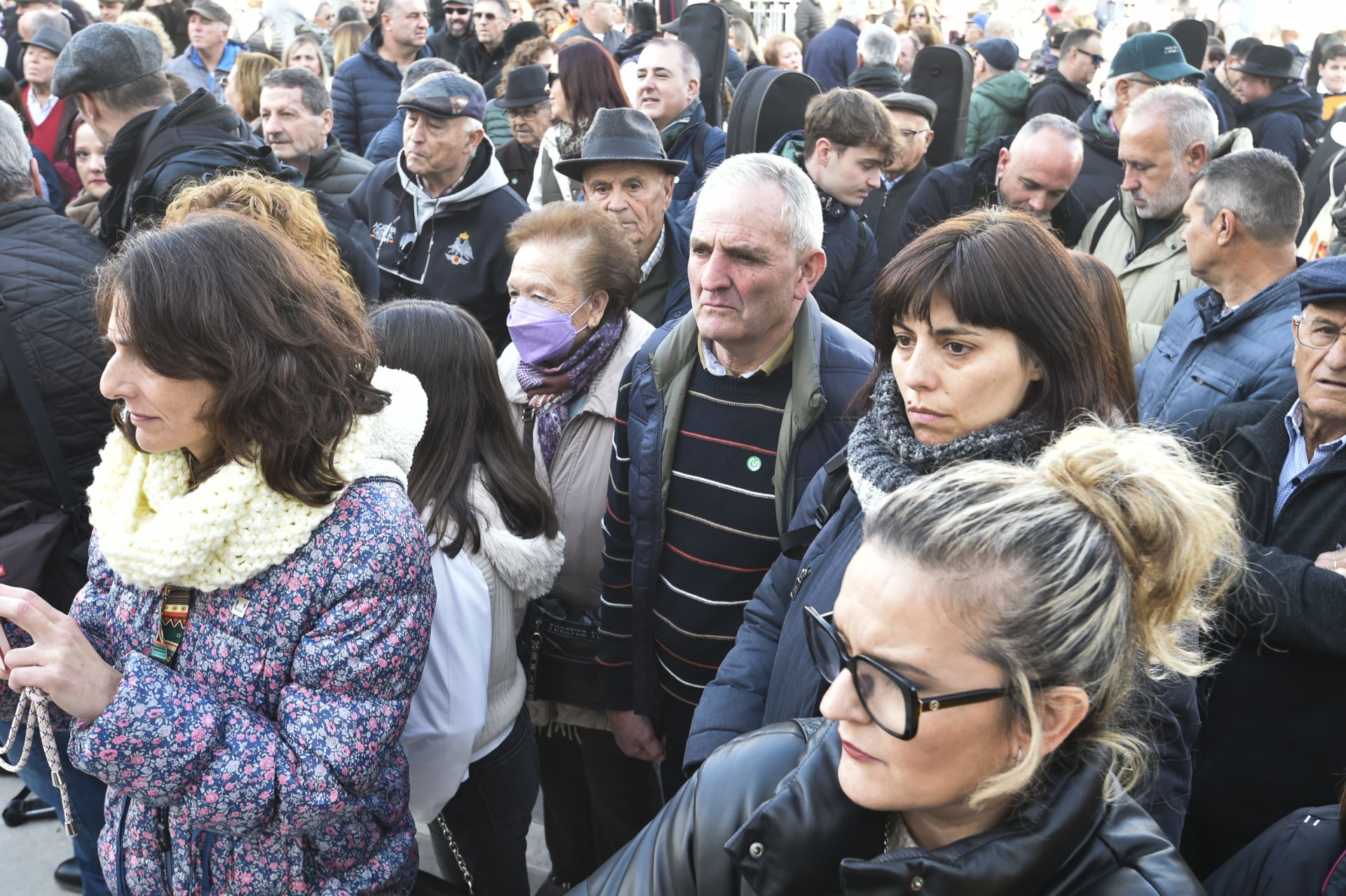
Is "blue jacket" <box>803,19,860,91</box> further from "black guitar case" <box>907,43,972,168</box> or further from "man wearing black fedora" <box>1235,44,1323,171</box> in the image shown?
"man wearing black fedora" <box>1235,44,1323,171</box>

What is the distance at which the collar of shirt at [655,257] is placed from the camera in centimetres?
385

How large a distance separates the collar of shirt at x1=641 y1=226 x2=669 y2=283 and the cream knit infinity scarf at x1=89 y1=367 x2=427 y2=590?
200 centimetres

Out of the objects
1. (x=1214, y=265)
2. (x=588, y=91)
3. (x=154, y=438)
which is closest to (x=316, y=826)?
(x=154, y=438)

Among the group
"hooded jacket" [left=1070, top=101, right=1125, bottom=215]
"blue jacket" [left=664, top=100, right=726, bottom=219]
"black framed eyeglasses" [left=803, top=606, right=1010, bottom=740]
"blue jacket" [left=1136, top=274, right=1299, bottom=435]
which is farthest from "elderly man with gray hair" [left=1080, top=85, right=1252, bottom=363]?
"black framed eyeglasses" [left=803, top=606, right=1010, bottom=740]

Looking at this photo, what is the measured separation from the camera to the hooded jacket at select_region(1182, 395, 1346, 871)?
2238 millimetres

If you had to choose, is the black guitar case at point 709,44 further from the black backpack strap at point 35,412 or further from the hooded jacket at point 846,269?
the black backpack strap at point 35,412

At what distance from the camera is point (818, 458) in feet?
8.00

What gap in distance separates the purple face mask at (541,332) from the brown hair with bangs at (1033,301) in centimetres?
125

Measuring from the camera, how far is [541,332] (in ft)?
9.60


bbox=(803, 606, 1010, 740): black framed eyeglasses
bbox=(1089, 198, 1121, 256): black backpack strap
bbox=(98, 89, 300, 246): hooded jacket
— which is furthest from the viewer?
bbox=(1089, 198, 1121, 256): black backpack strap

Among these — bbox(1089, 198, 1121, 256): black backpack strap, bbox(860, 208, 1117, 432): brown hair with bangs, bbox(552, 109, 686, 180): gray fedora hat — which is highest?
bbox(860, 208, 1117, 432): brown hair with bangs

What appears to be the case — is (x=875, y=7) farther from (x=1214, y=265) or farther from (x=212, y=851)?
(x=212, y=851)

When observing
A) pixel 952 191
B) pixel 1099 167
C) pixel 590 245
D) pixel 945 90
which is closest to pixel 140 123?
pixel 590 245

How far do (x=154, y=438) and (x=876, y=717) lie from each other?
1.33 meters
